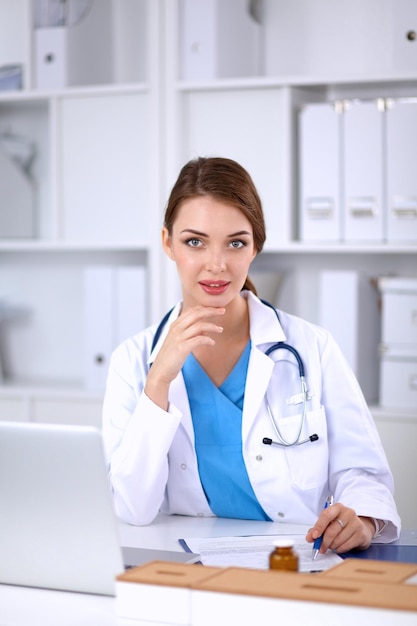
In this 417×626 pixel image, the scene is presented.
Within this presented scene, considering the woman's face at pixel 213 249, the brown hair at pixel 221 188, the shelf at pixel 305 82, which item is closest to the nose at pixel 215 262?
the woman's face at pixel 213 249

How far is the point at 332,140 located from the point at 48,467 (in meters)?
2.05

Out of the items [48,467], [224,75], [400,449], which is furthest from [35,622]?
[224,75]

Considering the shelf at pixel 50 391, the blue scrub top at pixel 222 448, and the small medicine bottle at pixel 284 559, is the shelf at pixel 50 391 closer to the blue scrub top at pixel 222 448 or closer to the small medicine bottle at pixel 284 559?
the blue scrub top at pixel 222 448

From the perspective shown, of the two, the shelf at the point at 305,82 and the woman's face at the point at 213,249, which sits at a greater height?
the shelf at the point at 305,82

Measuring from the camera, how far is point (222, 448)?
79.5 inches

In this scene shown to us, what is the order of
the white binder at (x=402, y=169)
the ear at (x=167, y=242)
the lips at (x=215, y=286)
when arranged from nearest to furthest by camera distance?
the lips at (x=215, y=286) < the ear at (x=167, y=242) < the white binder at (x=402, y=169)

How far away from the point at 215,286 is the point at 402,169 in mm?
1317

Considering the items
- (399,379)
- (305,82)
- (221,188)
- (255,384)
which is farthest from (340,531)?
(305,82)

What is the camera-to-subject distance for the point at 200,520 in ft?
6.42

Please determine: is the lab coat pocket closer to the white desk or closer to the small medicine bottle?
the white desk

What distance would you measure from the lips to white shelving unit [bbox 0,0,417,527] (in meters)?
1.25

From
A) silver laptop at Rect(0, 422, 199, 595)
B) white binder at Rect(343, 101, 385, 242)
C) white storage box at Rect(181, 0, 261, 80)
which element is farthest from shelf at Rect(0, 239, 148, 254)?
silver laptop at Rect(0, 422, 199, 595)

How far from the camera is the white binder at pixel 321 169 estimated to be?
3191 millimetres

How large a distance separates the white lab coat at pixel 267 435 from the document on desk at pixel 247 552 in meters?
0.20
